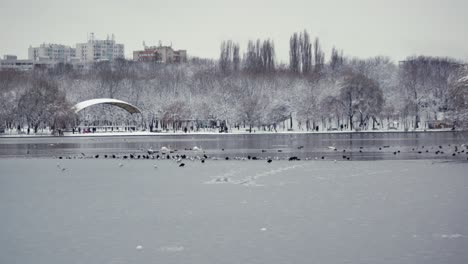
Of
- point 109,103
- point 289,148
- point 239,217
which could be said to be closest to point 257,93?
point 109,103

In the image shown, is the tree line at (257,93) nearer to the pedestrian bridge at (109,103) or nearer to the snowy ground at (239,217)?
the pedestrian bridge at (109,103)

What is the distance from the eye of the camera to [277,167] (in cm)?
3391

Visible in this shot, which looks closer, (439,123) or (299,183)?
(299,183)

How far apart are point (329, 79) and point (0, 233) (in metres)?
110

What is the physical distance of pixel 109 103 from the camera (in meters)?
116

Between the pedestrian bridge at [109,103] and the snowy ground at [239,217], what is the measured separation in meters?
82.1

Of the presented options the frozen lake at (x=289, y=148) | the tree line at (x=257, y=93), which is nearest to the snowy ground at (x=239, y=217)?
the frozen lake at (x=289, y=148)

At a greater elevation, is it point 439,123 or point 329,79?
point 329,79

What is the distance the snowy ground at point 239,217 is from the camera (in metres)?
13.8

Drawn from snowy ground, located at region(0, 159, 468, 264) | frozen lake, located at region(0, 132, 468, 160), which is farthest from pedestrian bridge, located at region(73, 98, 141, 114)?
snowy ground, located at region(0, 159, 468, 264)

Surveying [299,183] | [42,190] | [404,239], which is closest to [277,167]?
[299,183]

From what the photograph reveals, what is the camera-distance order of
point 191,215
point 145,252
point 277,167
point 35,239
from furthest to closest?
1. point 277,167
2. point 191,215
3. point 35,239
4. point 145,252

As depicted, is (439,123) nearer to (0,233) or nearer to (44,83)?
(44,83)

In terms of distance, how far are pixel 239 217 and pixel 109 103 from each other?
101 m
